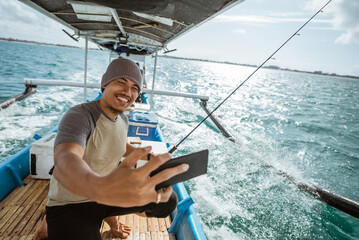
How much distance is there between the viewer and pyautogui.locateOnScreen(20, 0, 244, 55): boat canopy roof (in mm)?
1248

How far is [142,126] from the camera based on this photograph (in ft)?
17.0

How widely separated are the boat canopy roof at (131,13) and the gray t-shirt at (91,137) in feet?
2.80

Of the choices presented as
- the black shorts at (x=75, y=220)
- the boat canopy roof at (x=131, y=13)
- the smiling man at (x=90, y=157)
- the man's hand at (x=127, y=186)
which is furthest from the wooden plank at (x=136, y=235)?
the boat canopy roof at (x=131, y=13)

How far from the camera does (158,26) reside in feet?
11.4

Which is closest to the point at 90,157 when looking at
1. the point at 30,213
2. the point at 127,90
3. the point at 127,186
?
the point at 127,90

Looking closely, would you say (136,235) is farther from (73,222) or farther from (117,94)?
(117,94)

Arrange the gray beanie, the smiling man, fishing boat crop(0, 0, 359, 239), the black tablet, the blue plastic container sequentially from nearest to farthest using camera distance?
the smiling man < the black tablet < the gray beanie < fishing boat crop(0, 0, 359, 239) < the blue plastic container

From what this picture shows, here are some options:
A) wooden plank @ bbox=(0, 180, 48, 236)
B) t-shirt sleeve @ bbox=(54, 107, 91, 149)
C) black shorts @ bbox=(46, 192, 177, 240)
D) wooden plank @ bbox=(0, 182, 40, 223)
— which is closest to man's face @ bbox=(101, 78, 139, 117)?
t-shirt sleeve @ bbox=(54, 107, 91, 149)

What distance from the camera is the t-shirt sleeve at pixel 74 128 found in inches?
53.9

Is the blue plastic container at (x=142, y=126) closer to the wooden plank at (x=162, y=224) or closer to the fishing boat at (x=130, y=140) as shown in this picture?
the fishing boat at (x=130, y=140)

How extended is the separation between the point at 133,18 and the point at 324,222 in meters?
7.40

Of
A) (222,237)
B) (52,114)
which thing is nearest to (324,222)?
(222,237)

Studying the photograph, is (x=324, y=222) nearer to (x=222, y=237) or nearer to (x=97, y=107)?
(x=222, y=237)

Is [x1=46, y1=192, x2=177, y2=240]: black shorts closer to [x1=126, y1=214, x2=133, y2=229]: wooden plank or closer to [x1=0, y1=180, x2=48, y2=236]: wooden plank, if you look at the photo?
[x1=126, y1=214, x2=133, y2=229]: wooden plank
